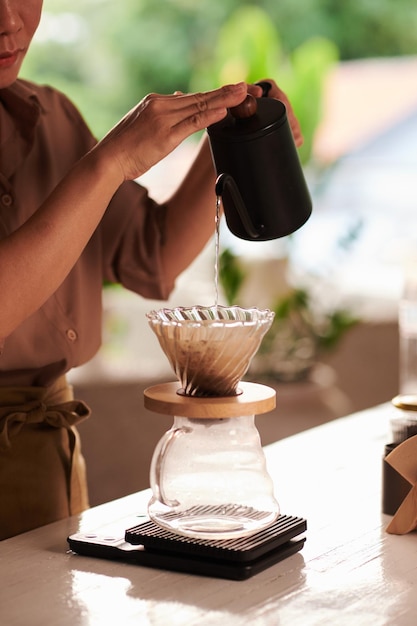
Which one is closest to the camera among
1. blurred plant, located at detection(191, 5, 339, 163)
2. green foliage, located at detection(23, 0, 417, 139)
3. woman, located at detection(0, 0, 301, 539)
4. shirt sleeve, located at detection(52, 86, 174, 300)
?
woman, located at detection(0, 0, 301, 539)

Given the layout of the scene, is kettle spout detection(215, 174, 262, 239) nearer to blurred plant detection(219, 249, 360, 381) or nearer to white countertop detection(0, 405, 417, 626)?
white countertop detection(0, 405, 417, 626)

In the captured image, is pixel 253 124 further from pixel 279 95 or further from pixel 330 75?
pixel 330 75

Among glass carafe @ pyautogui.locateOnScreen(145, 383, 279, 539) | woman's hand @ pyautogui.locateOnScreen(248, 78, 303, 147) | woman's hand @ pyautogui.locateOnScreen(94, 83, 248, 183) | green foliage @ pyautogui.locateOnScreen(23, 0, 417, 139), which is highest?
green foliage @ pyautogui.locateOnScreen(23, 0, 417, 139)

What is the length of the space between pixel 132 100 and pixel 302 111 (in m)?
8.62

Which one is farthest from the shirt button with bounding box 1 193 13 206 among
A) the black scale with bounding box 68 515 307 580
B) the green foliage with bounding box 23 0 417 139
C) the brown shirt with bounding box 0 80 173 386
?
the green foliage with bounding box 23 0 417 139

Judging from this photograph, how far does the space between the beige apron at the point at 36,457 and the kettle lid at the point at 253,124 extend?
0.56 m

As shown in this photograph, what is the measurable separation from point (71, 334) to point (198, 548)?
625mm

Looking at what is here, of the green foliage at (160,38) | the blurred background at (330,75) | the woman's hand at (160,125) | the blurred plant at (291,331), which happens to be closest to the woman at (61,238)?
the woman's hand at (160,125)

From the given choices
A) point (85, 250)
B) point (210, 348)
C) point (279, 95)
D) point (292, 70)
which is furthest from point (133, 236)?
point (292, 70)

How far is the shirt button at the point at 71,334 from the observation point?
1.89m

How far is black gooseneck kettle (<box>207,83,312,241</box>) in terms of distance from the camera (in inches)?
61.9

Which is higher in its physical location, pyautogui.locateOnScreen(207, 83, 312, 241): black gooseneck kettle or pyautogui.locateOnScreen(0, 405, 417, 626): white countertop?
pyautogui.locateOnScreen(207, 83, 312, 241): black gooseneck kettle

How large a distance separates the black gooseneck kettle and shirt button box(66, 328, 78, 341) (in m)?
0.42

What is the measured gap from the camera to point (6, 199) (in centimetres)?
186
